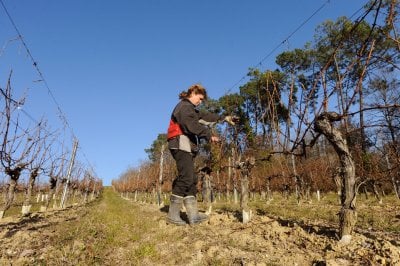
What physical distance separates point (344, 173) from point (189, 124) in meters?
2.32

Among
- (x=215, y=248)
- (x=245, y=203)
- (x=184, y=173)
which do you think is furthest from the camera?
(x=245, y=203)

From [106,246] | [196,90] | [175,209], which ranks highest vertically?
[196,90]

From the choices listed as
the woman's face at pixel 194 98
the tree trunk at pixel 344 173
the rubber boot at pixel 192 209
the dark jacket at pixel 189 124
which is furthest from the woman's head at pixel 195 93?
the tree trunk at pixel 344 173

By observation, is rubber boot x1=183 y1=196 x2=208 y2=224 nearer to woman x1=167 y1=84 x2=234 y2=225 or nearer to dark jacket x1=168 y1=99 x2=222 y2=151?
woman x1=167 y1=84 x2=234 y2=225

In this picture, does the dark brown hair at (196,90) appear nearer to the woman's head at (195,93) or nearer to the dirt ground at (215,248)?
the woman's head at (195,93)

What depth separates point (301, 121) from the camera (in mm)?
3312

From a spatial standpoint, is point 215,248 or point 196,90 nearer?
point 215,248

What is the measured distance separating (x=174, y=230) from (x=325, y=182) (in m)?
19.4

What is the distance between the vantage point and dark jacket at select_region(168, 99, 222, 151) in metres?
4.69

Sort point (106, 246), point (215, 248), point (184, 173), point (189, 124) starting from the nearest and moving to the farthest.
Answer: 1. point (215, 248)
2. point (106, 246)
3. point (189, 124)
4. point (184, 173)

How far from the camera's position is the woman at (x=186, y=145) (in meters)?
4.74

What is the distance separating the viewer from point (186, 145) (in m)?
4.90

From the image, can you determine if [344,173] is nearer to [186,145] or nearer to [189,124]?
[189,124]

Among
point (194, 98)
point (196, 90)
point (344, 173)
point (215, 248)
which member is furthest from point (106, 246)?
point (344, 173)
